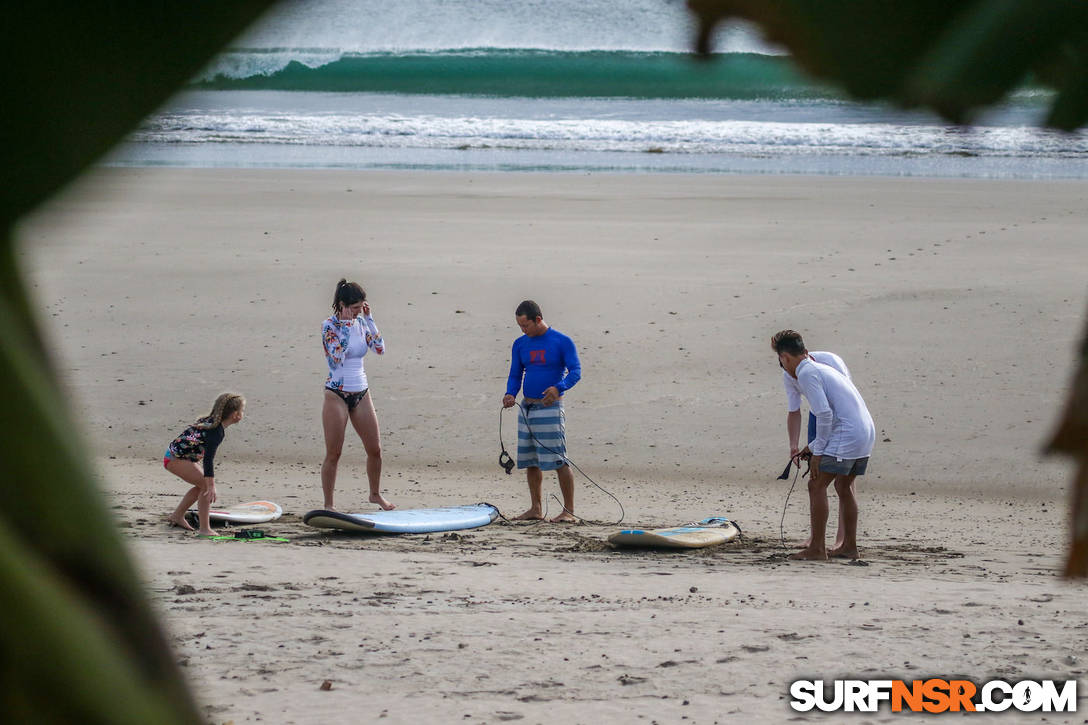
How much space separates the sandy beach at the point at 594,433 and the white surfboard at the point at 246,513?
52 cm

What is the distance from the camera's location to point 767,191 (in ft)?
98.8

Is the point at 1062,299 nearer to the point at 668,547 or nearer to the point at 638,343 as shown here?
the point at 638,343

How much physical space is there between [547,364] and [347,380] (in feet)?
6.23

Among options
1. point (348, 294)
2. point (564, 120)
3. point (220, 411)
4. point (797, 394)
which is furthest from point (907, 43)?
point (564, 120)

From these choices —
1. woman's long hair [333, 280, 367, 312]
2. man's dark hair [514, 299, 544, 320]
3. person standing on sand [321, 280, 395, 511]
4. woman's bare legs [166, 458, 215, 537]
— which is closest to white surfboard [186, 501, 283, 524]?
woman's bare legs [166, 458, 215, 537]

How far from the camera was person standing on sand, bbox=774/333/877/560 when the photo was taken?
357 inches

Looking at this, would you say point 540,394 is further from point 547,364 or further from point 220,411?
point 220,411

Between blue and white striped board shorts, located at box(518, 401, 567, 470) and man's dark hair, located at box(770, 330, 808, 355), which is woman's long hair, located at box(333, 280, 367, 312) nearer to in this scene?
blue and white striped board shorts, located at box(518, 401, 567, 470)

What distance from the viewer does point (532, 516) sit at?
11047 millimetres

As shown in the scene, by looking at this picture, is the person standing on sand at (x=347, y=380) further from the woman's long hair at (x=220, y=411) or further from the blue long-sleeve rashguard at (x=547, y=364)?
the blue long-sleeve rashguard at (x=547, y=364)

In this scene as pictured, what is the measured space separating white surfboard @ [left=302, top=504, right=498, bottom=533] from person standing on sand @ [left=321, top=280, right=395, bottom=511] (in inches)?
20.4

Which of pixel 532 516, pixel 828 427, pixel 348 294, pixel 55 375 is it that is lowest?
pixel 532 516

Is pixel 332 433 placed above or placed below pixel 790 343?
below

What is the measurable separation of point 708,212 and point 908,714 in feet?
69.1
